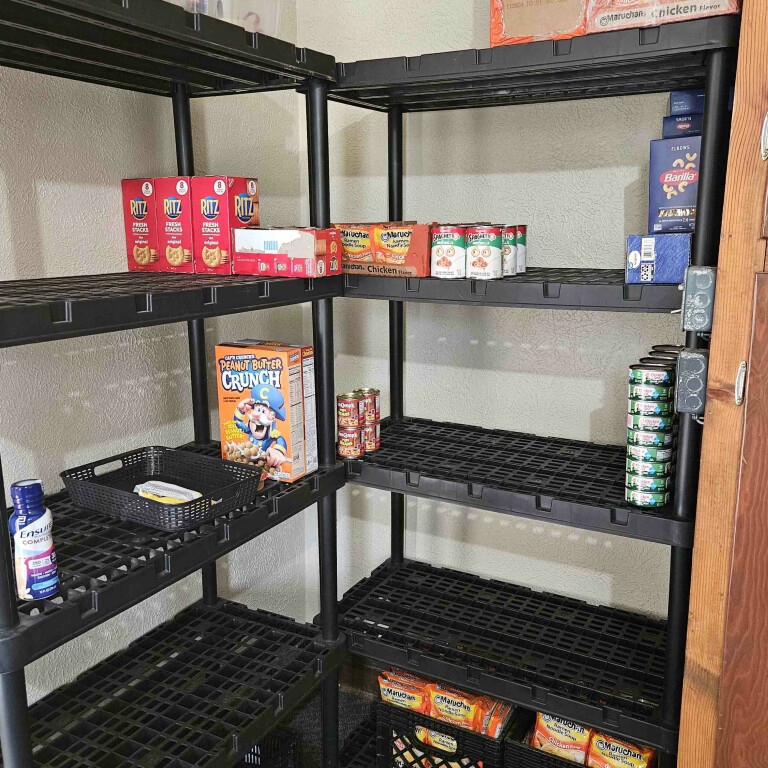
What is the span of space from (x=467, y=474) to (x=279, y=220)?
117 centimetres

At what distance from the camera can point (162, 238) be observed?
1.80 metres

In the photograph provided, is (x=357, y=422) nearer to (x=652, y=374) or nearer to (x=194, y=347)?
(x=194, y=347)

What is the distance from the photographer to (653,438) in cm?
155

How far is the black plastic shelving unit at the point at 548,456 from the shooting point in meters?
1.40

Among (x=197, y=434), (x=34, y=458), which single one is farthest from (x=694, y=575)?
(x=34, y=458)

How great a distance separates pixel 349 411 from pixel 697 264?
91 centimetres

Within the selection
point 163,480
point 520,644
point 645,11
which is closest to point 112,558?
point 163,480

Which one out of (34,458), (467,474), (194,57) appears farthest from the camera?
(467,474)

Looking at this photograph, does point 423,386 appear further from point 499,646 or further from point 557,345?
point 499,646

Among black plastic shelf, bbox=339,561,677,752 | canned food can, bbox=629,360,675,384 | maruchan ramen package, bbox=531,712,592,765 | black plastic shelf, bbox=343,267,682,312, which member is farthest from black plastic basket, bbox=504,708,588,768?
black plastic shelf, bbox=343,267,682,312

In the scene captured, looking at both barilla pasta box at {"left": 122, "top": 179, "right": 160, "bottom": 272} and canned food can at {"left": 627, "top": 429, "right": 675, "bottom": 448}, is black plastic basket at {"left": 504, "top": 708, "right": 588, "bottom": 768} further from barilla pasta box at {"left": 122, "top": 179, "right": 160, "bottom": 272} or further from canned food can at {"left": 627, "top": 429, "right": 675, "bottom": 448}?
barilla pasta box at {"left": 122, "top": 179, "right": 160, "bottom": 272}

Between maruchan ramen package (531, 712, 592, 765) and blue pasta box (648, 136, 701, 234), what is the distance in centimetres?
119

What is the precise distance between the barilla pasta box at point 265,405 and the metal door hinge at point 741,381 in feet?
3.13

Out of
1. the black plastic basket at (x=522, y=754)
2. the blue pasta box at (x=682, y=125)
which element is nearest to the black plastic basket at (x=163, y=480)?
the black plastic basket at (x=522, y=754)
